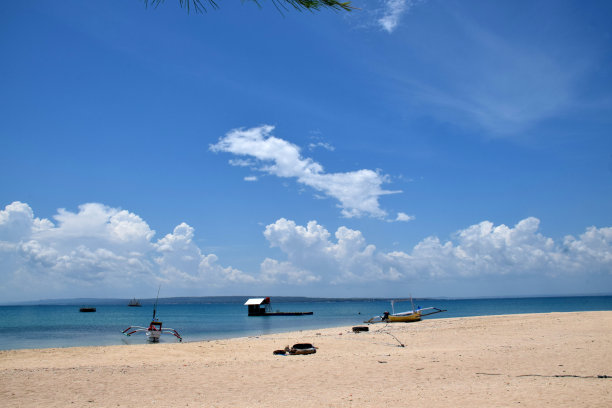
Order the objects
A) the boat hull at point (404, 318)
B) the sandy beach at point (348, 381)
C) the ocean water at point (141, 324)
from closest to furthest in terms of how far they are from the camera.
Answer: the sandy beach at point (348, 381)
the ocean water at point (141, 324)
the boat hull at point (404, 318)

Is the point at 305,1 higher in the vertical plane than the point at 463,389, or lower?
higher

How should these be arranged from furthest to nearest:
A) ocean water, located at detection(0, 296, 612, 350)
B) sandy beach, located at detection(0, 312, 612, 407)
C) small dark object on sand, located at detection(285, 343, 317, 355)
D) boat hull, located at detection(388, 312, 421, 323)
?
1. boat hull, located at detection(388, 312, 421, 323)
2. ocean water, located at detection(0, 296, 612, 350)
3. small dark object on sand, located at detection(285, 343, 317, 355)
4. sandy beach, located at detection(0, 312, 612, 407)

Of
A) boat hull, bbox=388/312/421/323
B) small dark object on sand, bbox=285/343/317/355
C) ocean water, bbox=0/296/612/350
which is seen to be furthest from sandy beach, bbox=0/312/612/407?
boat hull, bbox=388/312/421/323

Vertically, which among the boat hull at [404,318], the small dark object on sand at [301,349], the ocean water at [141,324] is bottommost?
the ocean water at [141,324]

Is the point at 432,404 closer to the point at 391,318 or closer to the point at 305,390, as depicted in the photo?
the point at 305,390

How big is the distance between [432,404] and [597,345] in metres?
11.0

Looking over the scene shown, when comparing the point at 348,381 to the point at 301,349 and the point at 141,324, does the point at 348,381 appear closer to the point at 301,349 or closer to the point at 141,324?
the point at 301,349

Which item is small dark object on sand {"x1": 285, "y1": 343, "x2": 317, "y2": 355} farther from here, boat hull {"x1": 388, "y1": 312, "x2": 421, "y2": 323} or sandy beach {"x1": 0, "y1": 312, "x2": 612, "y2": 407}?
boat hull {"x1": 388, "y1": 312, "x2": 421, "y2": 323}

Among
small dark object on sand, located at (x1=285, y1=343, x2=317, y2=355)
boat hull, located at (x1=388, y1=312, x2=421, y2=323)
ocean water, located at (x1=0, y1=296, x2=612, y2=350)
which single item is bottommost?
ocean water, located at (x1=0, y1=296, x2=612, y2=350)

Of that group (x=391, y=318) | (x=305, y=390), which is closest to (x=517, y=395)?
(x=305, y=390)

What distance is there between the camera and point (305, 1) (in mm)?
4520

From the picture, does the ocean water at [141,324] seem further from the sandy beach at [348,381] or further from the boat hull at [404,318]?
the sandy beach at [348,381]

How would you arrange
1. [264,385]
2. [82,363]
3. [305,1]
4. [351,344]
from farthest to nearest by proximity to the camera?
[351,344]
[82,363]
[264,385]
[305,1]

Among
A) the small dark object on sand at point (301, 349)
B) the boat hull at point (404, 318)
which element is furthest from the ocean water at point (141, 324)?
the small dark object on sand at point (301, 349)
